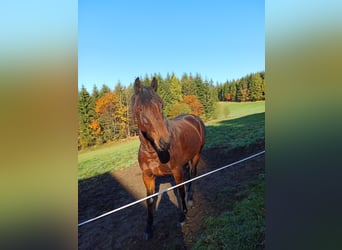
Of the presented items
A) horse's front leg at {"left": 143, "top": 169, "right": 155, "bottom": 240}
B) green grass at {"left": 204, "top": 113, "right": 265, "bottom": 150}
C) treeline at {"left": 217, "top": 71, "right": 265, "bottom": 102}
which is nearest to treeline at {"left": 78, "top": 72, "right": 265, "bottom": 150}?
treeline at {"left": 217, "top": 71, "right": 265, "bottom": 102}

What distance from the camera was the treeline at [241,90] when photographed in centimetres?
146

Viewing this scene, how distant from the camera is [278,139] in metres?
0.86

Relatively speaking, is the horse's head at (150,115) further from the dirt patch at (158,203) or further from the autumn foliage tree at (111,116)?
the dirt patch at (158,203)

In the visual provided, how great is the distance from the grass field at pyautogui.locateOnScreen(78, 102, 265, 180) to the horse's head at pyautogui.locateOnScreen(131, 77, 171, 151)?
16 centimetres

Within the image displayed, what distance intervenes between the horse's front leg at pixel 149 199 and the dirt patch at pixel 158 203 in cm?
3

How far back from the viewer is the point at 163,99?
1410mm

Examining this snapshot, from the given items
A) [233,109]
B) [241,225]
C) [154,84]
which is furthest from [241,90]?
[241,225]

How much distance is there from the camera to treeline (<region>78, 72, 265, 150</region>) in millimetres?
1283

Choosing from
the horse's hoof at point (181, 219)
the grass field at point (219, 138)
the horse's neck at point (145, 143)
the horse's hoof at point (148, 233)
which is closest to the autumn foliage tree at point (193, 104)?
the grass field at point (219, 138)

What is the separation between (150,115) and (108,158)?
0.41m

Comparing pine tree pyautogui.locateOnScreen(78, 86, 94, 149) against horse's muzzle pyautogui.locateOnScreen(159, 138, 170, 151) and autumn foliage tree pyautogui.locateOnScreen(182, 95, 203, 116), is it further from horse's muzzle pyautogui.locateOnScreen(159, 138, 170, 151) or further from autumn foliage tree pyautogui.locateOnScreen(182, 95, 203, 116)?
autumn foliage tree pyautogui.locateOnScreen(182, 95, 203, 116)

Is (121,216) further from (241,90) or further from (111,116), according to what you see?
(241,90)

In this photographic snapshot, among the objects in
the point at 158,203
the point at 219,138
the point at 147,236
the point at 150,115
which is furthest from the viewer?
the point at 219,138

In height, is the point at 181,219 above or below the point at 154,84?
below
